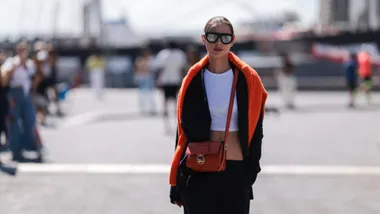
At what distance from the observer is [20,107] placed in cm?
1037

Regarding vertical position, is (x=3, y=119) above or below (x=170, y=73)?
below

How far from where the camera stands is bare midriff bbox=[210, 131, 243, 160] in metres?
4.01

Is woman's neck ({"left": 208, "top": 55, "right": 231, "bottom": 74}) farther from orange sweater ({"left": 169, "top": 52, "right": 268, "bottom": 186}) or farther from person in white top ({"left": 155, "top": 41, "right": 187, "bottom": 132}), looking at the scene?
person in white top ({"left": 155, "top": 41, "right": 187, "bottom": 132})

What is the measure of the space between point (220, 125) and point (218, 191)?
342 mm

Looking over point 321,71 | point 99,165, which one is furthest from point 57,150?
point 321,71

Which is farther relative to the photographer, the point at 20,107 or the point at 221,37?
the point at 20,107

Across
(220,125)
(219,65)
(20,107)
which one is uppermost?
(219,65)

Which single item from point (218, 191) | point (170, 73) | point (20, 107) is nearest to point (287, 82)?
point (170, 73)

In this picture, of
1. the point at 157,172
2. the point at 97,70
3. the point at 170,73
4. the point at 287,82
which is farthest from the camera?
the point at 97,70

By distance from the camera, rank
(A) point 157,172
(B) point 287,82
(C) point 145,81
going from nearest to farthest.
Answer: (A) point 157,172 < (C) point 145,81 < (B) point 287,82

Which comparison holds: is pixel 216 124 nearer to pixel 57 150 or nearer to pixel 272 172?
pixel 272 172

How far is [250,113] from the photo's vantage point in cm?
400

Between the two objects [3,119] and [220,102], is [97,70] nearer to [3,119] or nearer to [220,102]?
[3,119]

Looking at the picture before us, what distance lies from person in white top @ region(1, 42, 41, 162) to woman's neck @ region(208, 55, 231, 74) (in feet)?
20.8
